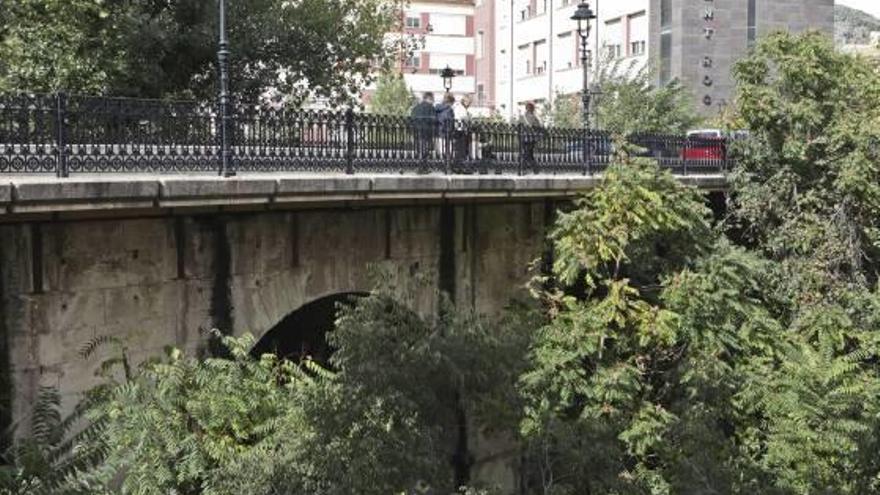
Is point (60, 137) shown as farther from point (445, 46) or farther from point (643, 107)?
point (445, 46)

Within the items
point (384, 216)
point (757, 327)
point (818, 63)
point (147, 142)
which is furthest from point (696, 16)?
point (147, 142)

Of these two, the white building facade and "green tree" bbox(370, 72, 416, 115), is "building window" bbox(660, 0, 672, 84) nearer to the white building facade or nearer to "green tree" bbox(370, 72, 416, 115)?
the white building facade

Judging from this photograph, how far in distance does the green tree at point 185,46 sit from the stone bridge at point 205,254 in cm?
599

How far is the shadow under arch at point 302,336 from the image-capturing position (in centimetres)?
1180

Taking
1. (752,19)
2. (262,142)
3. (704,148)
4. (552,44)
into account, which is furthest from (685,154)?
(552,44)

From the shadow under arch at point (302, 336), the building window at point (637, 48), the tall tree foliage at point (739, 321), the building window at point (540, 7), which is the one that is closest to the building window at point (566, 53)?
the building window at point (540, 7)

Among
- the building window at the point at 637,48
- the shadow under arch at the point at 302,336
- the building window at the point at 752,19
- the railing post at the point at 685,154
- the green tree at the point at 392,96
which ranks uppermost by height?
the building window at the point at 752,19

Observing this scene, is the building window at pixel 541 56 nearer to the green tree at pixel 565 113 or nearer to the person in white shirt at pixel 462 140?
the green tree at pixel 565 113

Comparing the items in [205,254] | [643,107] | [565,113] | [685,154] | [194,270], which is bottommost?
[194,270]

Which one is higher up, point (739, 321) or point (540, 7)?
point (540, 7)

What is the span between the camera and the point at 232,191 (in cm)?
830

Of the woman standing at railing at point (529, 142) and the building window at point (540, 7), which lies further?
the building window at point (540, 7)

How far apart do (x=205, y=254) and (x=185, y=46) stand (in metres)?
8.21

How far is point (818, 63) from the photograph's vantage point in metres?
15.8
